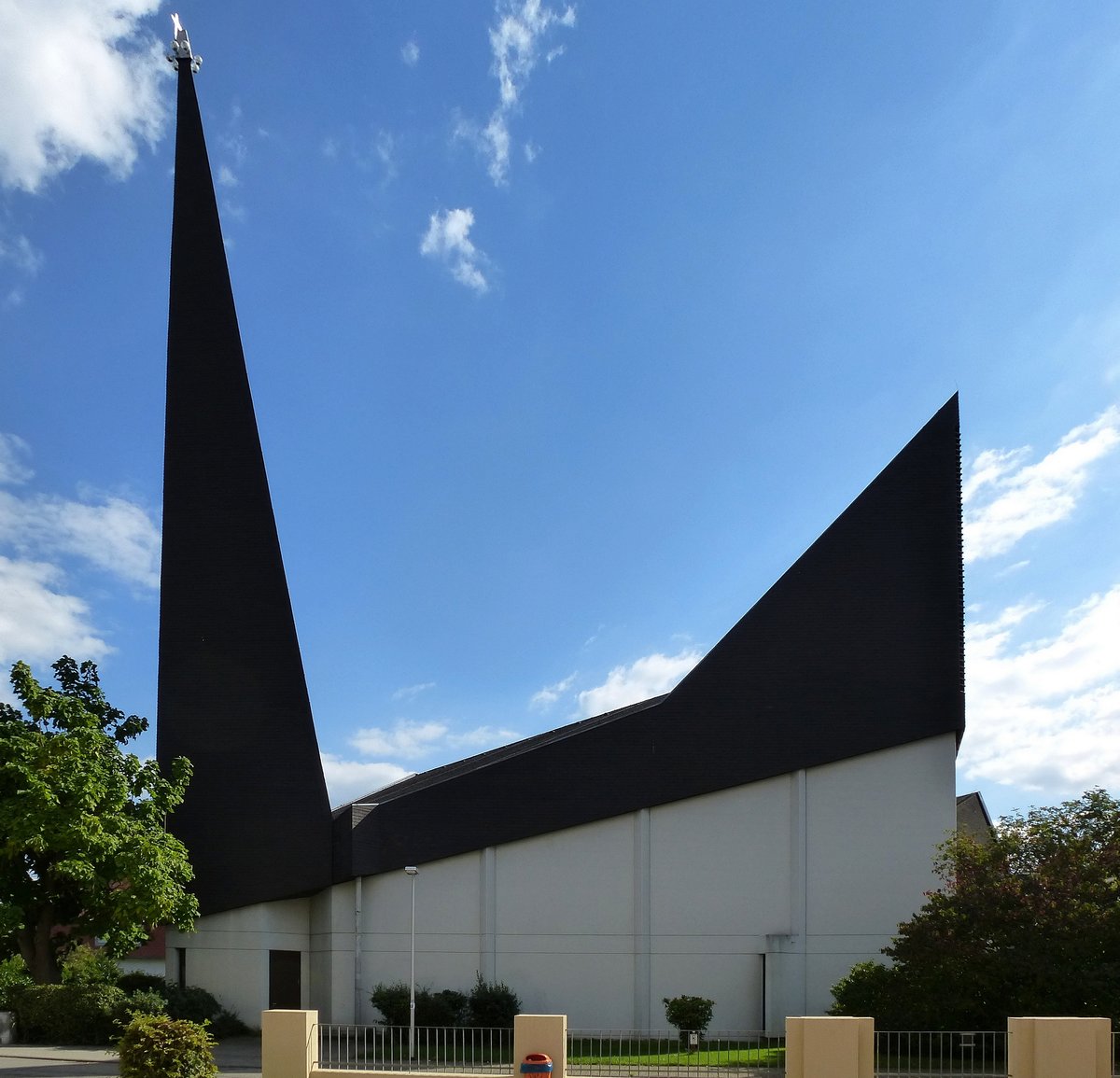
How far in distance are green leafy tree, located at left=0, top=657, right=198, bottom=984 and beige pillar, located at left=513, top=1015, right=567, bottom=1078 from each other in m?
11.7

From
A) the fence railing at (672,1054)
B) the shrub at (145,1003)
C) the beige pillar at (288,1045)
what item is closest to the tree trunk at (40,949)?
the shrub at (145,1003)

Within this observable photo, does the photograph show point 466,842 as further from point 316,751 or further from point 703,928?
point 703,928

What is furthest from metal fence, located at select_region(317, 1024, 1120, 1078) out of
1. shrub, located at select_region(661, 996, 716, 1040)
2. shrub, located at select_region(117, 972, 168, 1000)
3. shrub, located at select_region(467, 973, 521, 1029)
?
shrub, located at select_region(117, 972, 168, 1000)

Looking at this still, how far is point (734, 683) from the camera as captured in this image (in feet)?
94.5

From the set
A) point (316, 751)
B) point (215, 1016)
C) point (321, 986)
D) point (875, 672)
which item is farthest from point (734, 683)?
point (215, 1016)

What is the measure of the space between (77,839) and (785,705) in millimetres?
16635

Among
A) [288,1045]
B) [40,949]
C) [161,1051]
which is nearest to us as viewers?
[161,1051]

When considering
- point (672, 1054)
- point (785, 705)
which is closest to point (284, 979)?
point (672, 1054)

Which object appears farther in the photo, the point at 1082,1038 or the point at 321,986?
the point at 321,986

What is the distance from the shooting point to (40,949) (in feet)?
86.6

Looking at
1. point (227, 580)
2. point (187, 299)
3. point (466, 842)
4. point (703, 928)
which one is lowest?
point (703, 928)

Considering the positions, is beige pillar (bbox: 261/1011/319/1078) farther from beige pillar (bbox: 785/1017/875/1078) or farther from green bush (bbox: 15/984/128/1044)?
green bush (bbox: 15/984/128/1044)

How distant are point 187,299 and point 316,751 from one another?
496 inches

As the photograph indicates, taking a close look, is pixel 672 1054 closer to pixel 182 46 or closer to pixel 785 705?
pixel 785 705
